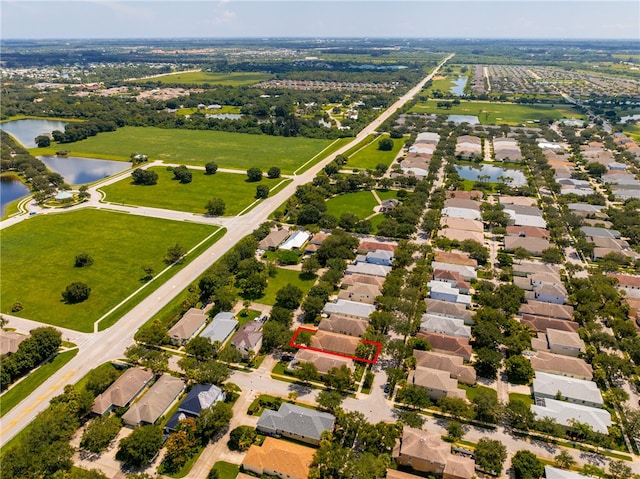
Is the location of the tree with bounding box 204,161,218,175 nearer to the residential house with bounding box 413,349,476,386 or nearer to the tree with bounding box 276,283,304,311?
the tree with bounding box 276,283,304,311

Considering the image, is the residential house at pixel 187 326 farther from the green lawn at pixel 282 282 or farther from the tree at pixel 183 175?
the tree at pixel 183 175

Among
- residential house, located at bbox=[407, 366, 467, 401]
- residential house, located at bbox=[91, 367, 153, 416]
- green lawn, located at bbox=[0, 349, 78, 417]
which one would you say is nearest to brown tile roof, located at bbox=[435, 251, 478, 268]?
residential house, located at bbox=[407, 366, 467, 401]

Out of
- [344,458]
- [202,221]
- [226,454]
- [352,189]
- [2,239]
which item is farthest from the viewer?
[352,189]

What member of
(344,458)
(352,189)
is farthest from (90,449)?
(352,189)

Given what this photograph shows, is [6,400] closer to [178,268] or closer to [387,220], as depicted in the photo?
[178,268]

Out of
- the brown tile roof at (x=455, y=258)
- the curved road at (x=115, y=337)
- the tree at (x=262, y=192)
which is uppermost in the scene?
the tree at (x=262, y=192)

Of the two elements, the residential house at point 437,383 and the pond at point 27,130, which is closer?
the residential house at point 437,383

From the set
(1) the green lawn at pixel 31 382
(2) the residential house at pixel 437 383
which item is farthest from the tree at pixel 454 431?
(1) the green lawn at pixel 31 382
